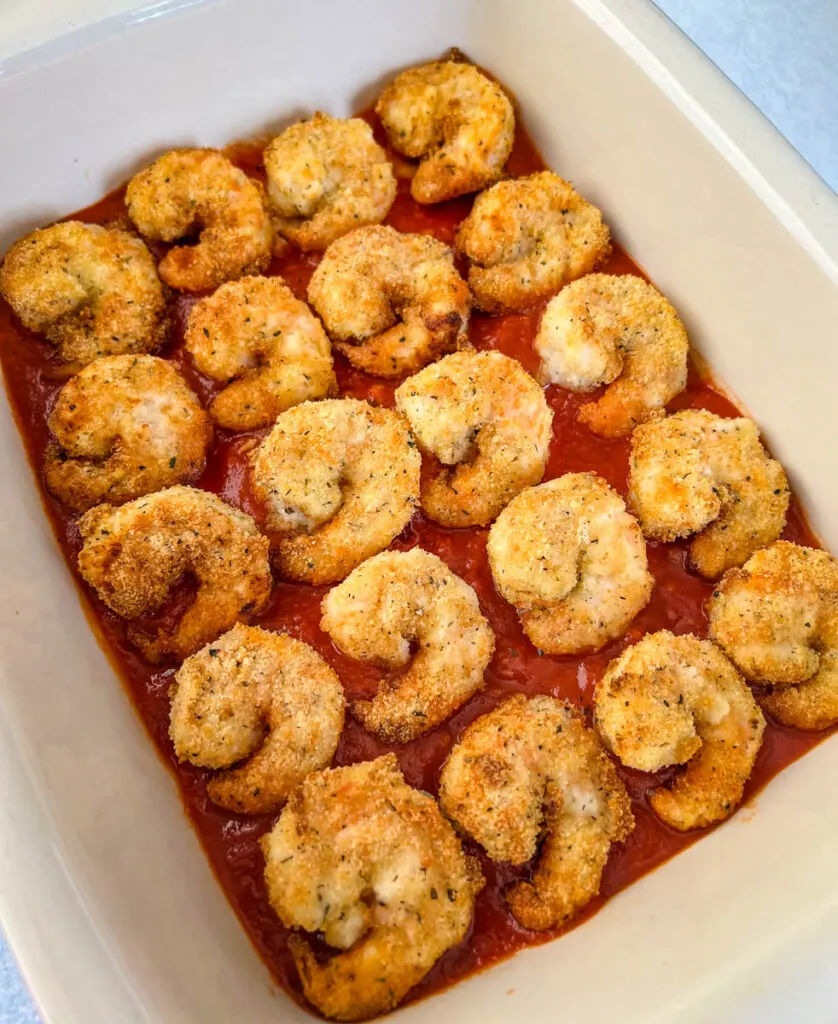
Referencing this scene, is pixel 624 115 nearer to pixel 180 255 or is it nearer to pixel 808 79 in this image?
pixel 808 79

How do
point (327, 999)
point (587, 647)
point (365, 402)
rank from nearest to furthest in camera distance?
1. point (327, 999)
2. point (587, 647)
3. point (365, 402)

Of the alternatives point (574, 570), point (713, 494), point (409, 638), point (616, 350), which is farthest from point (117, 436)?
point (713, 494)

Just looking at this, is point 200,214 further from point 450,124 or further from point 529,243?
point 529,243

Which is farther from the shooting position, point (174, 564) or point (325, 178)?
point (325, 178)

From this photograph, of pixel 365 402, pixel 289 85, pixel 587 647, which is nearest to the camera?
pixel 587 647

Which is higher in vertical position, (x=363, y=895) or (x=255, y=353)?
(x=255, y=353)

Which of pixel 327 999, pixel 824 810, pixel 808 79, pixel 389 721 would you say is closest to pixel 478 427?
pixel 389 721
